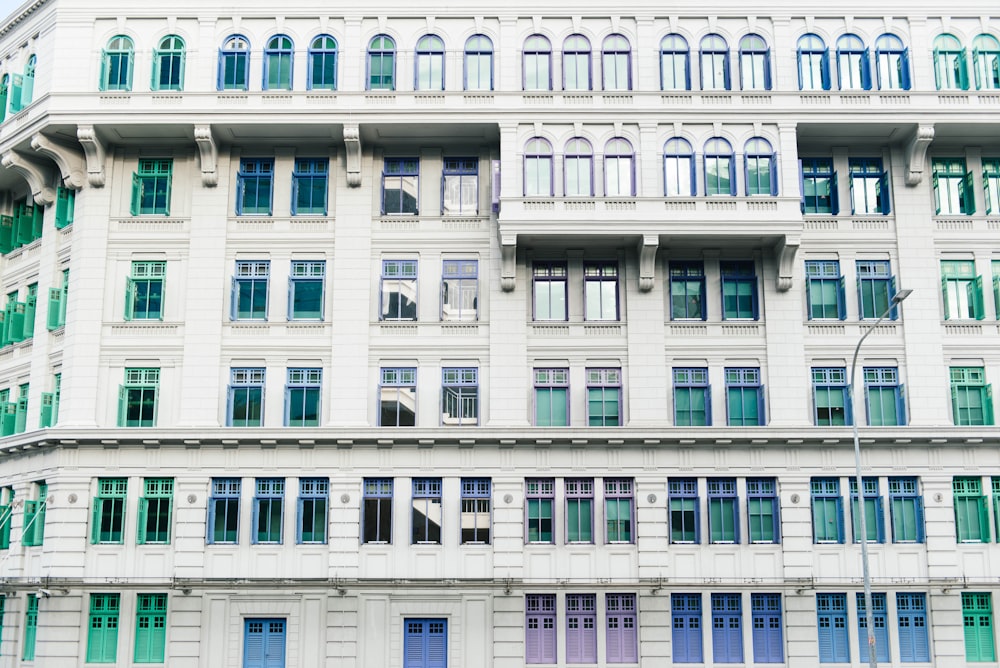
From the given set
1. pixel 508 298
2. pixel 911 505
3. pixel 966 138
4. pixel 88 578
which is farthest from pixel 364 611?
pixel 966 138

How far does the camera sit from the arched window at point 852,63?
35.9m

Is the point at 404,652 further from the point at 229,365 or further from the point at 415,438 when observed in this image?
the point at 229,365

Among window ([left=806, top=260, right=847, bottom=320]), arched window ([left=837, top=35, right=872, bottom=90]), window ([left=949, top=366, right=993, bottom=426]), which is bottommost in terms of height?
window ([left=949, top=366, right=993, bottom=426])

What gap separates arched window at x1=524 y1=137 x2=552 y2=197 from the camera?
34.9 meters

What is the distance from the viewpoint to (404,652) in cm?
3300

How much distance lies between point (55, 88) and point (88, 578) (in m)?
16.3

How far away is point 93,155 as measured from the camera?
35.5m

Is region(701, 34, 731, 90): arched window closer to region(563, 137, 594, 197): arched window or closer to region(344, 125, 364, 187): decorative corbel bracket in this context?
region(563, 137, 594, 197): arched window

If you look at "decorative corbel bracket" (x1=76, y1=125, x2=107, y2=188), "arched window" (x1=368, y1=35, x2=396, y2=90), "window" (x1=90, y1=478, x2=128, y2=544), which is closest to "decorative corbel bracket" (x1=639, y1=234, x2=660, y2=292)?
"arched window" (x1=368, y1=35, x2=396, y2=90)

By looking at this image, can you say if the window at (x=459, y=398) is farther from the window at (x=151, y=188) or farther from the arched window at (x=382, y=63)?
the window at (x=151, y=188)

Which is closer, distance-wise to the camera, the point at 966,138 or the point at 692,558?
the point at 692,558

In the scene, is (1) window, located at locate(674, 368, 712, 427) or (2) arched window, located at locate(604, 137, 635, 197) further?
(2) arched window, located at locate(604, 137, 635, 197)

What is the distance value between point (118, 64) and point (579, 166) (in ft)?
52.8

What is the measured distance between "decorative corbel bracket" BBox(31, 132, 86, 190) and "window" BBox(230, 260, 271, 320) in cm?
622
